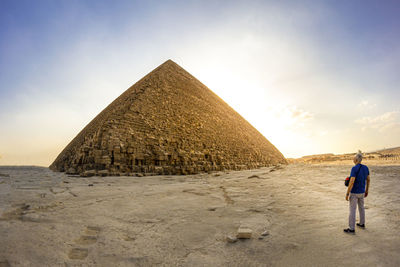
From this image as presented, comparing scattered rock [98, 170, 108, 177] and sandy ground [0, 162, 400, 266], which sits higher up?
scattered rock [98, 170, 108, 177]

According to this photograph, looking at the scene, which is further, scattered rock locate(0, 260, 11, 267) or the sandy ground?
the sandy ground

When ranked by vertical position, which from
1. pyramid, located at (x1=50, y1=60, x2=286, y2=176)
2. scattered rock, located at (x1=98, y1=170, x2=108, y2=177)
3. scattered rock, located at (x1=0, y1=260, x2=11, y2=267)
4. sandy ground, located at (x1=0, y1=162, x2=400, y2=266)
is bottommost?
sandy ground, located at (x1=0, y1=162, x2=400, y2=266)

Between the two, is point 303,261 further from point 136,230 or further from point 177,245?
point 136,230

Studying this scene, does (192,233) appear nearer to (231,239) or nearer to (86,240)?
(231,239)

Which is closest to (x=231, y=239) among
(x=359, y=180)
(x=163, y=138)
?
(x=359, y=180)

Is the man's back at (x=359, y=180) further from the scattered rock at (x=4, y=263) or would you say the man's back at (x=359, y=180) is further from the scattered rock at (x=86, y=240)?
the scattered rock at (x=4, y=263)

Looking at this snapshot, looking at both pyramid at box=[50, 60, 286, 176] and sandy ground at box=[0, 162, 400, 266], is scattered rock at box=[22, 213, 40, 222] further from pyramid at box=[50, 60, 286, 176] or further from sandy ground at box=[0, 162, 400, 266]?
pyramid at box=[50, 60, 286, 176]

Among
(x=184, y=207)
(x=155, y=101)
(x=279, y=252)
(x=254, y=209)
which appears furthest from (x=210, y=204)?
(x=155, y=101)

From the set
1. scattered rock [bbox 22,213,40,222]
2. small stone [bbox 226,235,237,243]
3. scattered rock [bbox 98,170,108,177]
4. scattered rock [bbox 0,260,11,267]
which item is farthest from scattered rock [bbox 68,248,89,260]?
scattered rock [bbox 98,170,108,177]

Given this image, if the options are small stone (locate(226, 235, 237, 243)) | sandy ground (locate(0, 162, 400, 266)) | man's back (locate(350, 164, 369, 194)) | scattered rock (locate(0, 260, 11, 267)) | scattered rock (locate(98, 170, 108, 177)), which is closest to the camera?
scattered rock (locate(0, 260, 11, 267))

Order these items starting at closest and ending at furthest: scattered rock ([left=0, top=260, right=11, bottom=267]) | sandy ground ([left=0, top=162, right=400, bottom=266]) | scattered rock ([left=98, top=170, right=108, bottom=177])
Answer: scattered rock ([left=0, top=260, right=11, bottom=267])
sandy ground ([left=0, top=162, right=400, bottom=266])
scattered rock ([left=98, top=170, right=108, bottom=177])

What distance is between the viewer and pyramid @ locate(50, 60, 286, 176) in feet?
35.8

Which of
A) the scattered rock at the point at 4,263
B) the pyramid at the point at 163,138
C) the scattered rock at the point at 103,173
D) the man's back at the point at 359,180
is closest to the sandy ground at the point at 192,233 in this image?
the scattered rock at the point at 4,263

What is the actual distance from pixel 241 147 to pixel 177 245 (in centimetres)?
1834
